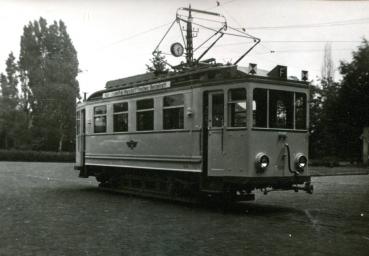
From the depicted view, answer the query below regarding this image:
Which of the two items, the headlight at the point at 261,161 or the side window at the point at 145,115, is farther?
the side window at the point at 145,115

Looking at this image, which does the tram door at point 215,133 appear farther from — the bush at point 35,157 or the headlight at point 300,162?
the bush at point 35,157

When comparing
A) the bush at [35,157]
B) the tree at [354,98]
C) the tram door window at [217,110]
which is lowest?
the bush at [35,157]

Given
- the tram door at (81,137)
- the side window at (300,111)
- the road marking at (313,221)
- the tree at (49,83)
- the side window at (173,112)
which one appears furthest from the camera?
the tree at (49,83)

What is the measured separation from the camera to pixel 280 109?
1277 centimetres

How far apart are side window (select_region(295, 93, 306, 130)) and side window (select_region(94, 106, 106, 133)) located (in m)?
6.96

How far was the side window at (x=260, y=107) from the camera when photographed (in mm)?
12234

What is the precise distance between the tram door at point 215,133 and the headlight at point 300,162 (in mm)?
1789

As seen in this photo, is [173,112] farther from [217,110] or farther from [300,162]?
[300,162]

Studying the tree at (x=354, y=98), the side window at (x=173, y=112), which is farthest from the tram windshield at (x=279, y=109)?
the tree at (x=354, y=98)

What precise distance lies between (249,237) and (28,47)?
5501 cm

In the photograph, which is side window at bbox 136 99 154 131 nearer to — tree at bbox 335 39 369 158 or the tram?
the tram

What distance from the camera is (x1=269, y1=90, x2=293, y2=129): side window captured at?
1256 cm

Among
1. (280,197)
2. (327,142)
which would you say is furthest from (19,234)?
(327,142)

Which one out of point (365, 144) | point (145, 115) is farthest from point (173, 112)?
point (365, 144)
